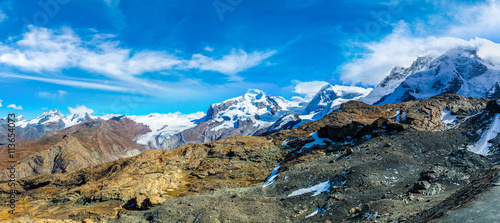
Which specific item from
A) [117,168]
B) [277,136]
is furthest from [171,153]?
[277,136]

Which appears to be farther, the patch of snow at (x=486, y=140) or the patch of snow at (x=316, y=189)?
the patch of snow at (x=486, y=140)

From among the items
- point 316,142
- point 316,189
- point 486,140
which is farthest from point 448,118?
point 316,189

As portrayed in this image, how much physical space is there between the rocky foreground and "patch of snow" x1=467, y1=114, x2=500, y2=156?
4.31ft

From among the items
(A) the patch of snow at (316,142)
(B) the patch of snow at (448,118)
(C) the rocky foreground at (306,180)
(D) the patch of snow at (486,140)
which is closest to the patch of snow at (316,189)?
(C) the rocky foreground at (306,180)

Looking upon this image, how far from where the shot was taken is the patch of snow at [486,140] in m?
49.9

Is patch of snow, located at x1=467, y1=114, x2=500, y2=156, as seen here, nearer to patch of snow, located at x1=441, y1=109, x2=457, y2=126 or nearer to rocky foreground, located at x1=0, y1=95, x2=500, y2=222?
rocky foreground, located at x1=0, y1=95, x2=500, y2=222

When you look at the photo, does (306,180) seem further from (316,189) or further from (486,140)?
(486,140)

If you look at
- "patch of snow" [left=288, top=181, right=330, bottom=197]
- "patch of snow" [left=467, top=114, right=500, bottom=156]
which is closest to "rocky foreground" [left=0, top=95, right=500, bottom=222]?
"patch of snow" [left=288, top=181, right=330, bottom=197]

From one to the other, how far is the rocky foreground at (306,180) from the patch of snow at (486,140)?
1.31 m

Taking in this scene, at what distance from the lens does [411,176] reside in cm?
4081

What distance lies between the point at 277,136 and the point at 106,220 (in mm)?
80857

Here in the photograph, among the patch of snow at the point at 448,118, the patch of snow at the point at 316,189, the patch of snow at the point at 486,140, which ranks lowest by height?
the patch of snow at the point at 316,189

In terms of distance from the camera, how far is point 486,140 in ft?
173

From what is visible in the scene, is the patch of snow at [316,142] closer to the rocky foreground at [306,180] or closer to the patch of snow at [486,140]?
the rocky foreground at [306,180]
